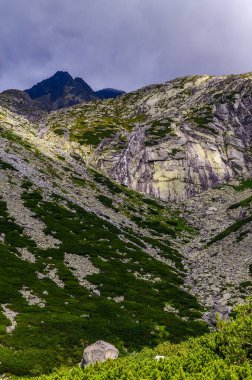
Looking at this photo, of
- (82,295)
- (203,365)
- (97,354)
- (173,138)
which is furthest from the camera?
(173,138)

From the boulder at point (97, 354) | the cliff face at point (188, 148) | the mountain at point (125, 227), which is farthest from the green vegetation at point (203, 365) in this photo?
the cliff face at point (188, 148)

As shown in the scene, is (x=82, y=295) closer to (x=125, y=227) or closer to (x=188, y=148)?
(x=125, y=227)

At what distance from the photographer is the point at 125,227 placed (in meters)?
71.5

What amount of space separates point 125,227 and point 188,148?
5681 cm

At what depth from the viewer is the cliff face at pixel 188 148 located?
111 m

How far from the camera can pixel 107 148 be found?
4902 inches

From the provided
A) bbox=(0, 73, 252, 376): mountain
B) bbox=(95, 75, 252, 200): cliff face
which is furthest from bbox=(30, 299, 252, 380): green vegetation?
bbox=(95, 75, 252, 200): cliff face

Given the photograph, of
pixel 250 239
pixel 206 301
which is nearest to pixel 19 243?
pixel 206 301

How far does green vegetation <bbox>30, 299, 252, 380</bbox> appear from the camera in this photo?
13625 millimetres

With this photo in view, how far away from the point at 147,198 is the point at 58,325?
72.6m

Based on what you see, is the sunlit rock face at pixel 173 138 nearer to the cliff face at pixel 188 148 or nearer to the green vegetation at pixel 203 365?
the cliff face at pixel 188 148

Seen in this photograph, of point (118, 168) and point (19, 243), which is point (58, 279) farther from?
point (118, 168)

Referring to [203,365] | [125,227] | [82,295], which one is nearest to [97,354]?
[203,365]

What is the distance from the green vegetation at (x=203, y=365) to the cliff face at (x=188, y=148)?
292ft
